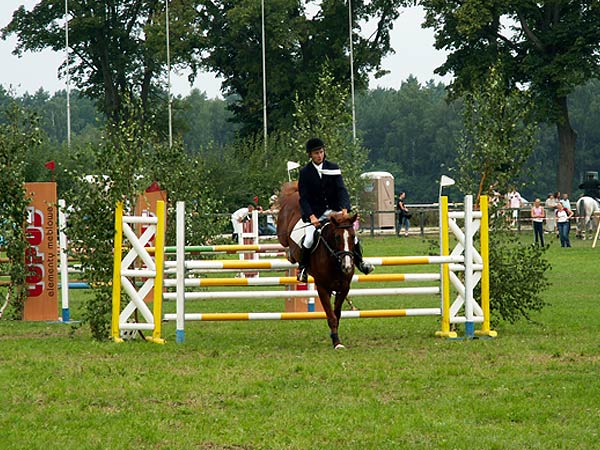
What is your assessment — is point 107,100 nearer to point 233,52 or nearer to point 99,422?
point 233,52

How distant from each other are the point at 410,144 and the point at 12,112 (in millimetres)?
121720

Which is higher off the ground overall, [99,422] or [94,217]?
[94,217]

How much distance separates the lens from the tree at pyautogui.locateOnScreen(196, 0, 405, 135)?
6462cm

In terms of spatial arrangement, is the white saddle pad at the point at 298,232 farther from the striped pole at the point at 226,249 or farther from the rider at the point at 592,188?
the rider at the point at 592,188

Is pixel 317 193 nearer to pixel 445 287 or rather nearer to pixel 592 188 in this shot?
pixel 445 287

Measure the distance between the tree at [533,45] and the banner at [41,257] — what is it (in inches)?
1495

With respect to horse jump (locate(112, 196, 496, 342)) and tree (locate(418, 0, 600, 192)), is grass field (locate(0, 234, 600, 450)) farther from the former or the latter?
tree (locate(418, 0, 600, 192))

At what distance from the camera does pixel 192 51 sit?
67.1m

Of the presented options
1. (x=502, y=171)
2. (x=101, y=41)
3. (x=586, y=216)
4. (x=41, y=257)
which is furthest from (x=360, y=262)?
(x=101, y=41)

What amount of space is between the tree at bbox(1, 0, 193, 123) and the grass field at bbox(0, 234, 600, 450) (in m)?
54.2

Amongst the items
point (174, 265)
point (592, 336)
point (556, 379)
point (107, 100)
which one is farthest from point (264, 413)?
point (107, 100)

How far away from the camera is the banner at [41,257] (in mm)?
19859

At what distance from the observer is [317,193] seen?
15.1 meters

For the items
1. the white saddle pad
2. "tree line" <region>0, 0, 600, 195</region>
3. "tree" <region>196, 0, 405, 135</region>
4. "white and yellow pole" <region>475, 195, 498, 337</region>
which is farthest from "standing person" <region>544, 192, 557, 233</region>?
the white saddle pad
